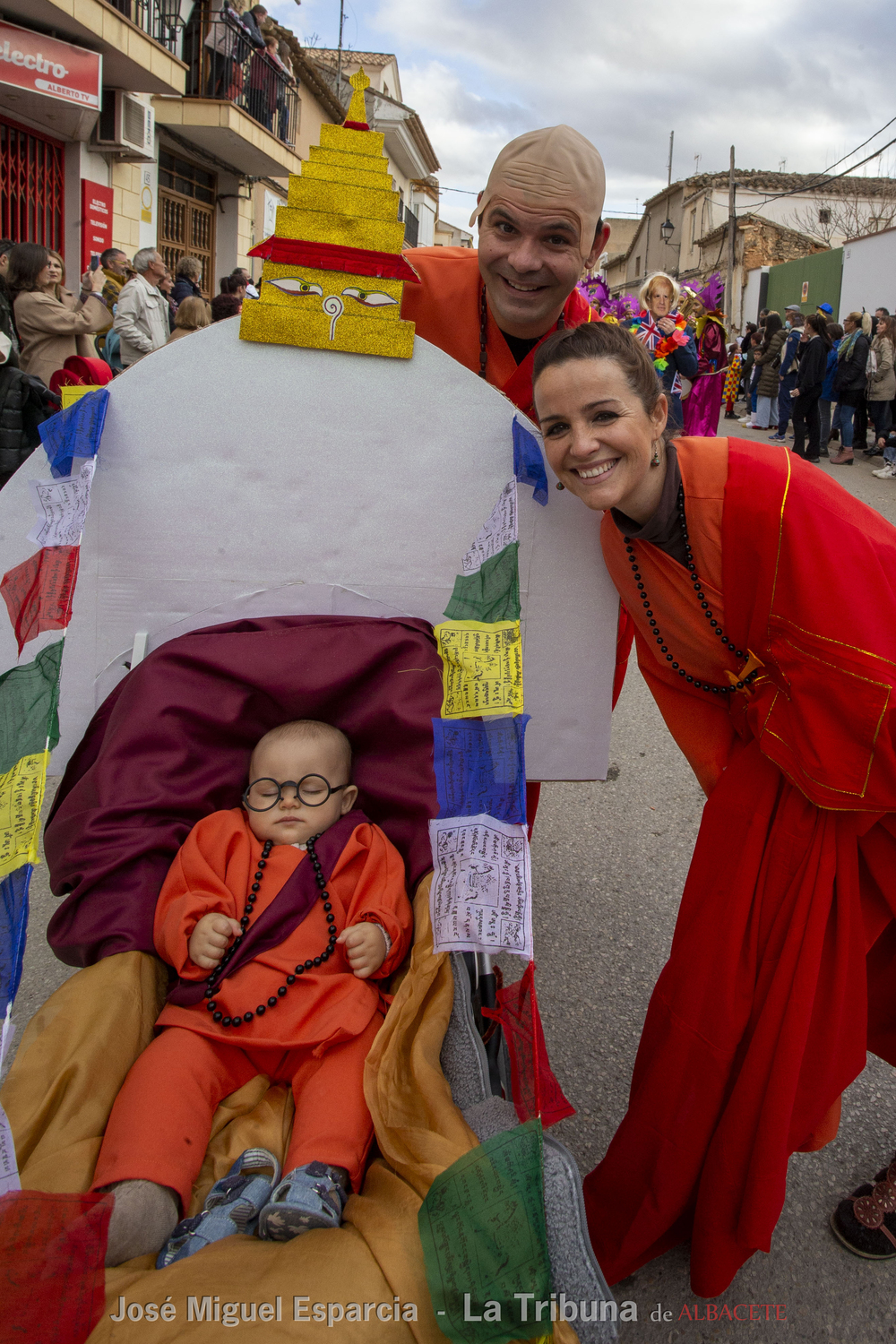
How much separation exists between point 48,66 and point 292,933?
31.4 feet

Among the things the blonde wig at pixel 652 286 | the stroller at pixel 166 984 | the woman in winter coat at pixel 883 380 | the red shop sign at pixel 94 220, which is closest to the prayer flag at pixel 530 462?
the stroller at pixel 166 984

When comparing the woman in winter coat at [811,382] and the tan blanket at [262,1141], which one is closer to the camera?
the tan blanket at [262,1141]

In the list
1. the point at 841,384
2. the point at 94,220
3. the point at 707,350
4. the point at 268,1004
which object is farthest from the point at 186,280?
the point at 268,1004

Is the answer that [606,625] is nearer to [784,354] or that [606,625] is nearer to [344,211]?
[344,211]

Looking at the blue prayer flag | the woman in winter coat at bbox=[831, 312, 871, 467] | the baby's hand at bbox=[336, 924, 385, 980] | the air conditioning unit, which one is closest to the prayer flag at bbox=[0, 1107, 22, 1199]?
the blue prayer flag

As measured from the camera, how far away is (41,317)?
473 centimetres

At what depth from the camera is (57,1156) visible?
1.24m

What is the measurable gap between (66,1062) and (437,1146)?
1.86 ft

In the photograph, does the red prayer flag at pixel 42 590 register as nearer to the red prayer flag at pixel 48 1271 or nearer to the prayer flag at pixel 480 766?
the prayer flag at pixel 480 766

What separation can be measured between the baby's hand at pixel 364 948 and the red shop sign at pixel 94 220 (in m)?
10.2

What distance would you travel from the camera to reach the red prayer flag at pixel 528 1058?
117 centimetres

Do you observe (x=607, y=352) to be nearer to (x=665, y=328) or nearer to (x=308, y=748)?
(x=308, y=748)

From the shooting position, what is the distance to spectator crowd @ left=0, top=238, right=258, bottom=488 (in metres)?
4.08

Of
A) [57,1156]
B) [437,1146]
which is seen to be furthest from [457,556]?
[57,1156]
